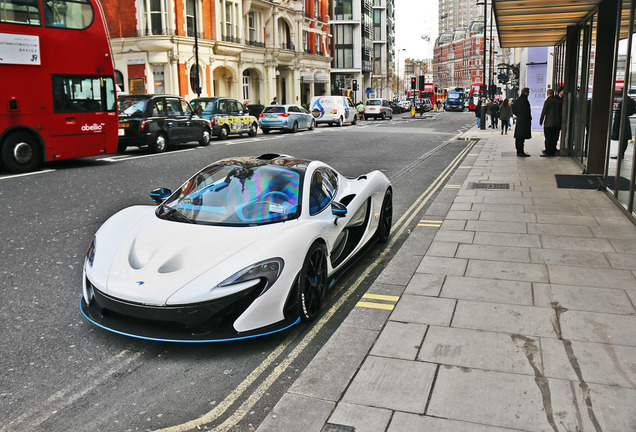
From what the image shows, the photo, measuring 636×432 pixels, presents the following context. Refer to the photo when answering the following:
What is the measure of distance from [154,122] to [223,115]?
6.84 m

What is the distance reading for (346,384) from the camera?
3.54 meters

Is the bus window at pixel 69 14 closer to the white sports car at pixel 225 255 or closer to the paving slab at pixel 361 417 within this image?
the white sports car at pixel 225 255

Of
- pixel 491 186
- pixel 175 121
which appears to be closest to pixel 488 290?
pixel 491 186

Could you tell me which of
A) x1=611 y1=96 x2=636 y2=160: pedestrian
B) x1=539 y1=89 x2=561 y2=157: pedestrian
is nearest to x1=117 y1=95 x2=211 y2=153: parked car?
x1=539 y1=89 x2=561 y2=157: pedestrian

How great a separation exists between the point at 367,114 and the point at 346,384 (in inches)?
1860

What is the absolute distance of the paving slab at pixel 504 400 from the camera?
10.1 feet

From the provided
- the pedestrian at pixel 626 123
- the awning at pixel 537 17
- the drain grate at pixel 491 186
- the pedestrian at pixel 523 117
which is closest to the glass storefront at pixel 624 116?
the pedestrian at pixel 626 123

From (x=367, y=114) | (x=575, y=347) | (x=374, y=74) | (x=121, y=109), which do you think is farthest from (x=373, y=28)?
(x=575, y=347)

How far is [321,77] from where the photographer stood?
60219 millimetres

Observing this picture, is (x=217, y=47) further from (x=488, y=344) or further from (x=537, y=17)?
(x=488, y=344)

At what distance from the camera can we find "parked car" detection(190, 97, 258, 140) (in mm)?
24172

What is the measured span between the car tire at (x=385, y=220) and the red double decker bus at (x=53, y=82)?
387 inches

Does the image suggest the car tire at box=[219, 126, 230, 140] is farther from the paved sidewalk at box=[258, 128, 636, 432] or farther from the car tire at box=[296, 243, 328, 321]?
the car tire at box=[296, 243, 328, 321]

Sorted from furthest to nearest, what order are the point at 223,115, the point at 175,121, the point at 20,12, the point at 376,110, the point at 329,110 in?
the point at 376,110 < the point at 329,110 < the point at 223,115 < the point at 175,121 < the point at 20,12
